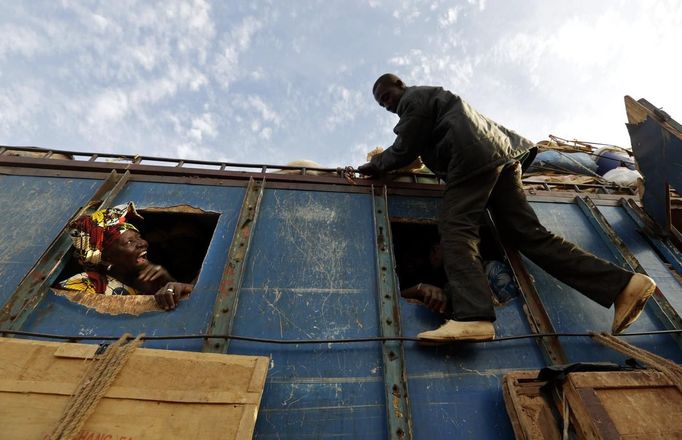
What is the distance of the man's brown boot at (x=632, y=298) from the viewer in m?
2.53

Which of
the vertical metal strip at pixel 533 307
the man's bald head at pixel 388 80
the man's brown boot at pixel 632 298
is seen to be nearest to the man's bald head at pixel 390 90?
the man's bald head at pixel 388 80

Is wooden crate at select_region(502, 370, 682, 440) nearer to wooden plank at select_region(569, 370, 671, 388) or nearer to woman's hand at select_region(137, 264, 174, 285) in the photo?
wooden plank at select_region(569, 370, 671, 388)

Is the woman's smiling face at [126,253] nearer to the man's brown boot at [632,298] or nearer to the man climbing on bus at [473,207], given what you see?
the man climbing on bus at [473,207]

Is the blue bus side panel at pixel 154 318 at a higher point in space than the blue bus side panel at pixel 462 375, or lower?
higher

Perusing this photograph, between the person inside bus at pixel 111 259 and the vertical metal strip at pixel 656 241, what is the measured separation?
4.86 metres

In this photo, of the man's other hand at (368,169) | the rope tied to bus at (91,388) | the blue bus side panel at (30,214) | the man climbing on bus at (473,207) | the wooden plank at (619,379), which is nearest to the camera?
the rope tied to bus at (91,388)

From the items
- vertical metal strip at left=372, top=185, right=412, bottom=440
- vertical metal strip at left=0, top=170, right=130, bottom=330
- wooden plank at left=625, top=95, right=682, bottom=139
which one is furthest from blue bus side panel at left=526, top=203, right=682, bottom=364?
vertical metal strip at left=0, top=170, right=130, bottom=330

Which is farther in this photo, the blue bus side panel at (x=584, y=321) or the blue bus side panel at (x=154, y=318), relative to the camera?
the blue bus side panel at (x=584, y=321)

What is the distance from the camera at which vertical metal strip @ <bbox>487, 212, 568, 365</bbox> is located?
271 centimetres

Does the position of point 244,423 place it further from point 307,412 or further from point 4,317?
point 4,317

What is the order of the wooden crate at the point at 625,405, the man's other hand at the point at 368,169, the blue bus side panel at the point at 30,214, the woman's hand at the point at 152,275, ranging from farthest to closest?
the man's other hand at the point at 368,169 < the woman's hand at the point at 152,275 < the blue bus side panel at the point at 30,214 < the wooden crate at the point at 625,405

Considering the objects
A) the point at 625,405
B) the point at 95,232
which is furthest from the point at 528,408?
the point at 95,232

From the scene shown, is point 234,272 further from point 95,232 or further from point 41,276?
point 41,276

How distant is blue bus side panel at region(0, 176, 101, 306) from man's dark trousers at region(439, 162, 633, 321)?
3.51 metres
